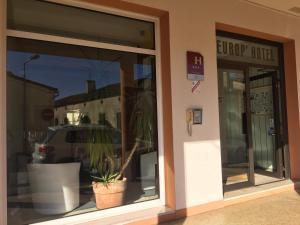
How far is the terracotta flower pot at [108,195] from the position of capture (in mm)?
3682

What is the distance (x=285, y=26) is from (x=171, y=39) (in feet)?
7.75

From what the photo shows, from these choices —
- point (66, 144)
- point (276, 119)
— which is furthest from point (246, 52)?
point (66, 144)

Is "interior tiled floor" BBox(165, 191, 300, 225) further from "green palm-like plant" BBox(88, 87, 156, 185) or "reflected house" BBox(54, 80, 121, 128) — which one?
"reflected house" BBox(54, 80, 121, 128)

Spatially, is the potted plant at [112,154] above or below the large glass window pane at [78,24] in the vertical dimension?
below

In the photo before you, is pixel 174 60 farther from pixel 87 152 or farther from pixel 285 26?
pixel 285 26

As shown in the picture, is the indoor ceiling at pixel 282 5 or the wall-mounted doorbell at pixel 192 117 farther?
the indoor ceiling at pixel 282 5

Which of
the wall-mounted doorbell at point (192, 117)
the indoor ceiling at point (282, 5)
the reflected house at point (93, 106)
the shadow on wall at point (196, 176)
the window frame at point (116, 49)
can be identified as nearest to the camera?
the window frame at point (116, 49)

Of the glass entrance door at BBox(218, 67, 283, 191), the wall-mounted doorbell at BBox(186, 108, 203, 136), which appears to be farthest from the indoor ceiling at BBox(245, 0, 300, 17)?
the wall-mounted doorbell at BBox(186, 108, 203, 136)

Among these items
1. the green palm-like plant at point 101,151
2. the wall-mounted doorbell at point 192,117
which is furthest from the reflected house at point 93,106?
the wall-mounted doorbell at point 192,117

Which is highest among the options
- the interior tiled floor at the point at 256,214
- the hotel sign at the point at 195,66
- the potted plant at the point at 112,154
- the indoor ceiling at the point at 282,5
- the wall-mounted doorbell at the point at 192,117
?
the indoor ceiling at the point at 282,5

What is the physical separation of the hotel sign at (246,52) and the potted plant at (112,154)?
147 cm

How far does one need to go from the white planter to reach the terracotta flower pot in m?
0.23

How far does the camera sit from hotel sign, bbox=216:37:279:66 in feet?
15.8

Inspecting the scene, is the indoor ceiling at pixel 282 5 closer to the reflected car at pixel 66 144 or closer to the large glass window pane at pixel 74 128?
the large glass window pane at pixel 74 128
